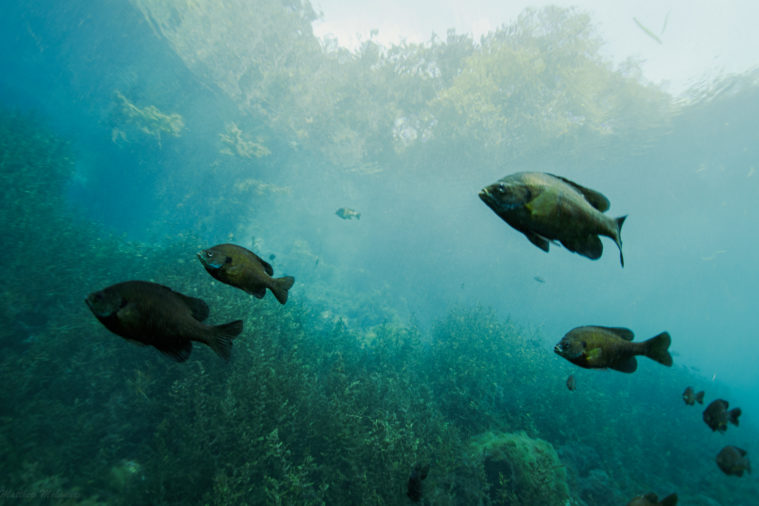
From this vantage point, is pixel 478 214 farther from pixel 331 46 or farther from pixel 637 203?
pixel 331 46

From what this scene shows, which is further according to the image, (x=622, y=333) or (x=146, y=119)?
(x=146, y=119)

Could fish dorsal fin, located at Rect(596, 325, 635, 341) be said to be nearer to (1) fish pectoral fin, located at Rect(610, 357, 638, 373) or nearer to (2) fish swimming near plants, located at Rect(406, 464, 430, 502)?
(1) fish pectoral fin, located at Rect(610, 357, 638, 373)

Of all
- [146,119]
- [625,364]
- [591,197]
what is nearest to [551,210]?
[591,197]

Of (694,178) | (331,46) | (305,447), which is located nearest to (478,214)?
(694,178)

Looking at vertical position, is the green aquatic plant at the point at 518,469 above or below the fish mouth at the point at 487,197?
below

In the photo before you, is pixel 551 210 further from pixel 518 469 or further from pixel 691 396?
pixel 691 396

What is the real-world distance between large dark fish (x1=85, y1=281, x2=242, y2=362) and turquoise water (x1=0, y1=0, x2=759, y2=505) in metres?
3.11

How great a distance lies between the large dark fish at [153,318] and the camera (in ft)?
5.04

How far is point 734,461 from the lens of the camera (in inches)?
174

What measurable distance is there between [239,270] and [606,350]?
2.69 meters

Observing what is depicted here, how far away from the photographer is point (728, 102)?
1648cm

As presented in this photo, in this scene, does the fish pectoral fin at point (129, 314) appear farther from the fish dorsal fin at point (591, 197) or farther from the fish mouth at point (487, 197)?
the fish dorsal fin at point (591, 197)

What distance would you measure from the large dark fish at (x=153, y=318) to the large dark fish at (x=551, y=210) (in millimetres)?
1812

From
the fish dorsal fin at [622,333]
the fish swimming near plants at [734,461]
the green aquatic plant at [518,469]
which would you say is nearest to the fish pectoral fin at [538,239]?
the fish dorsal fin at [622,333]
